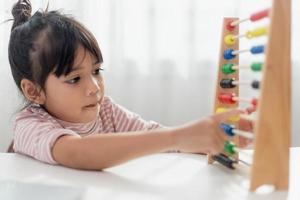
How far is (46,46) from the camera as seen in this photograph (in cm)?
94

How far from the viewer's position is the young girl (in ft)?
2.44

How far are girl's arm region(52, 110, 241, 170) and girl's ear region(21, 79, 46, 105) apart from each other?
23 cm

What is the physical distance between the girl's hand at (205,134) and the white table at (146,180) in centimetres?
6

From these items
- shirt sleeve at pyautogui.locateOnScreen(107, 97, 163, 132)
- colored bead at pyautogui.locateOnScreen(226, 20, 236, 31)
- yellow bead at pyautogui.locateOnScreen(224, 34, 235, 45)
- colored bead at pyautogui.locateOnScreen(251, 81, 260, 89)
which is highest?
colored bead at pyautogui.locateOnScreen(226, 20, 236, 31)

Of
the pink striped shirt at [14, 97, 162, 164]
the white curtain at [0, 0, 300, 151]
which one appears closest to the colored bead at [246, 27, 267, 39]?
the pink striped shirt at [14, 97, 162, 164]

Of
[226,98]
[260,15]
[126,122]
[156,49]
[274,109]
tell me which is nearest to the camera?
[274,109]

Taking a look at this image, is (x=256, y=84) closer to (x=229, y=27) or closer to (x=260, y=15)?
(x=260, y=15)

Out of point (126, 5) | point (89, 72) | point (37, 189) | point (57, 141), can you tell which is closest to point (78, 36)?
point (89, 72)

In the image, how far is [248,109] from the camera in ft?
2.41

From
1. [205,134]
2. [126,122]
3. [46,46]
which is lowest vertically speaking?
[126,122]

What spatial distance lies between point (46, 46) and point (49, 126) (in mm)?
181

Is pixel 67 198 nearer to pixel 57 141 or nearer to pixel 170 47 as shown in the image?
pixel 57 141

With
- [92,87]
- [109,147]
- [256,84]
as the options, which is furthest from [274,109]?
[92,87]

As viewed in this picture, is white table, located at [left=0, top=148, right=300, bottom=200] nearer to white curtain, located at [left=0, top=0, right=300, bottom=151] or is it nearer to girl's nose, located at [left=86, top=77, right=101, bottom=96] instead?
girl's nose, located at [left=86, top=77, right=101, bottom=96]
